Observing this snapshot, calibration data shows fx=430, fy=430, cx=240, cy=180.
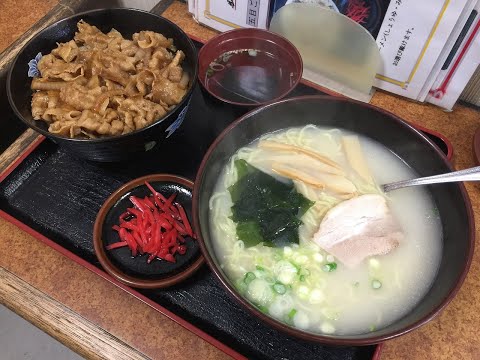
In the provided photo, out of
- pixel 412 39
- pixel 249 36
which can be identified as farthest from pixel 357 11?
pixel 249 36

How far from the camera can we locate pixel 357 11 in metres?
1.77

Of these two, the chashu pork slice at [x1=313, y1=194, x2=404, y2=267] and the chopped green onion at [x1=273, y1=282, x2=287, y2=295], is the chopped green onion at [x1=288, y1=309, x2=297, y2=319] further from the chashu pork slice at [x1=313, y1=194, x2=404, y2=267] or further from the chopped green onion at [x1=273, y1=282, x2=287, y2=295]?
the chashu pork slice at [x1=313, y1=194, x2=404, y2=267]

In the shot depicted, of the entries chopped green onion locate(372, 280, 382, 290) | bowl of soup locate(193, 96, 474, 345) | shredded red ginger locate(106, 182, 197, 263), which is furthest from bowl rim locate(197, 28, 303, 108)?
chopped green onion locate(372, 280, 382, 290)

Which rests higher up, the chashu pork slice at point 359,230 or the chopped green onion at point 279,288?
the chashu pork slice at point 359,230

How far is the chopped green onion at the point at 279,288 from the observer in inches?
53.6

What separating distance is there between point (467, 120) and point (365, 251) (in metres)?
0.91

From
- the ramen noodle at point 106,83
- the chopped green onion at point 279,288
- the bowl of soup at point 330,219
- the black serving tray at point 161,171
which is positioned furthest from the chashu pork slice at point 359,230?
the ramen noodle at point 106,83

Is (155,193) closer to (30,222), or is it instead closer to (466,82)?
(30,222)

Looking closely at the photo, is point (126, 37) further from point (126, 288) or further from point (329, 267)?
point (329, 267)

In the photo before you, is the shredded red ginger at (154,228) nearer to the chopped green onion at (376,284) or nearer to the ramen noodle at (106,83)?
the ramen noodle at (106,83)

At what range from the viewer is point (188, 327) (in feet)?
4.60

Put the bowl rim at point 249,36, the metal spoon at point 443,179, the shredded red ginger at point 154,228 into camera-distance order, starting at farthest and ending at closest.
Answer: the bowl rim at point 249,36 < the shredded red ginger at point 154,228 < the metal spoon at point 443,179

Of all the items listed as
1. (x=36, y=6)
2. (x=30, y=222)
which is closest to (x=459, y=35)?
(x=30, y=222)

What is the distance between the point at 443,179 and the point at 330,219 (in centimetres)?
38
